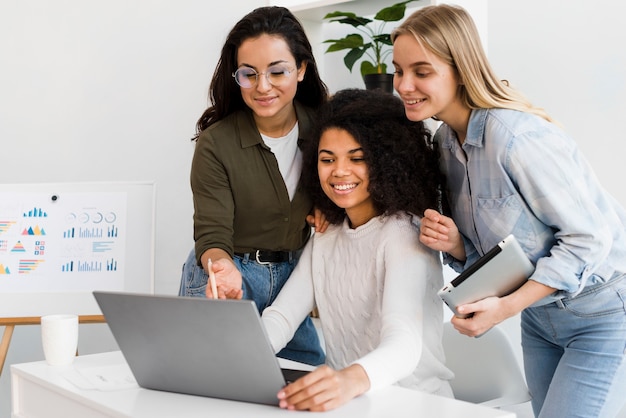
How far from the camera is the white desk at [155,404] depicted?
1294 millimetres

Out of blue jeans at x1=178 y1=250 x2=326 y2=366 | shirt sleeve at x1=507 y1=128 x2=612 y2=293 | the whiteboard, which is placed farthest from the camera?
the whiteboard

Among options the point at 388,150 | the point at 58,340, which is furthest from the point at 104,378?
the point at 388,150

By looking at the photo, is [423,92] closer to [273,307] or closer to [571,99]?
[273,307]

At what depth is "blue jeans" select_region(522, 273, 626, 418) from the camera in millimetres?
1635

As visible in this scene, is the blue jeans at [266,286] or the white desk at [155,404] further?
the blue jeans at [266,286]

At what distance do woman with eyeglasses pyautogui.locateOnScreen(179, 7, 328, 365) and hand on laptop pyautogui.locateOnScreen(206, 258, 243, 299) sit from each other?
8 cm

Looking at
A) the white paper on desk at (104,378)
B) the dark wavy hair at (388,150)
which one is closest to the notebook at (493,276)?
the dark wavy hair at (388,150)

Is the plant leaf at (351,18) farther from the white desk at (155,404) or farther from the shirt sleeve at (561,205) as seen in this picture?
the white desk at (155,404)

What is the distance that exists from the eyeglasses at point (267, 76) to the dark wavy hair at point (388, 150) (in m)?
0.14

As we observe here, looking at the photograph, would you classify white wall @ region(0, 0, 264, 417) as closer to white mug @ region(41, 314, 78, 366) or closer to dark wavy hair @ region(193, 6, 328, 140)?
dark wavy hair @ region(193, 6, 328, 140)

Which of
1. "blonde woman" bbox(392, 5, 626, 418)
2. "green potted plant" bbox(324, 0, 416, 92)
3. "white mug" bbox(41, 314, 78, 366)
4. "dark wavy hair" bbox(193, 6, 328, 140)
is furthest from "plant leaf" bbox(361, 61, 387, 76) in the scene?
"white mug" bbox(41, 314, 78, 366)

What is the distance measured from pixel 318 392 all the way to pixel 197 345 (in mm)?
228

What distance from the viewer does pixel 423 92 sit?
1672 millimetres

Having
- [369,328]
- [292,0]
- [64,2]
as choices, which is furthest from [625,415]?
[64,2]
